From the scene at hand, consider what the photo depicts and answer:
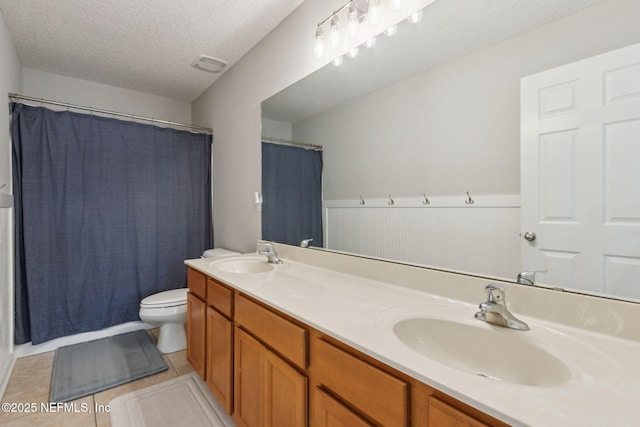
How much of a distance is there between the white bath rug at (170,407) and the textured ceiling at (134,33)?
91.7 inches

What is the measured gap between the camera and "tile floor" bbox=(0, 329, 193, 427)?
1.52 meters

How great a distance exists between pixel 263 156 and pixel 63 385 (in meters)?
1.93

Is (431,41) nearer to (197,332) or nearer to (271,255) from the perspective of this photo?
(271,255)

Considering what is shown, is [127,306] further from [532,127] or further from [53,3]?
[532,127]

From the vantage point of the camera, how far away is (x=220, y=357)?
59.2 inches

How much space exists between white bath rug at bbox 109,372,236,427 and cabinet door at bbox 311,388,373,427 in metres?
0.89

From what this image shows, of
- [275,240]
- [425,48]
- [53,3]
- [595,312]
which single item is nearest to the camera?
[595,312]

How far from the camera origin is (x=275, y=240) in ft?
6.92

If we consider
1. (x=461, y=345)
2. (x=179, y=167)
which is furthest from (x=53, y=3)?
(x=461, y=345)

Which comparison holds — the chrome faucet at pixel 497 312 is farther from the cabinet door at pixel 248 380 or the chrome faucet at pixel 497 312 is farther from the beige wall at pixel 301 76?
the cabinet door at pixel 248 380

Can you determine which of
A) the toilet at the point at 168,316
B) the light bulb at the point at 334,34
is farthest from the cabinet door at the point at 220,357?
the light bulb at the point at 334,34

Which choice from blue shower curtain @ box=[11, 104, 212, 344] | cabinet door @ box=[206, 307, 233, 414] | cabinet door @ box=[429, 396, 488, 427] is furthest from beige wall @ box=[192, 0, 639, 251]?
cabinet door @ box=[206, 307, 233, 414]

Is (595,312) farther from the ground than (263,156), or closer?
closer

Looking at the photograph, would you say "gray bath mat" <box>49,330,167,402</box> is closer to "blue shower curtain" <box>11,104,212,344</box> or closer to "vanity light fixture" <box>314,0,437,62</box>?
"blue shower curtain" <box>11,104,212,344</box>
